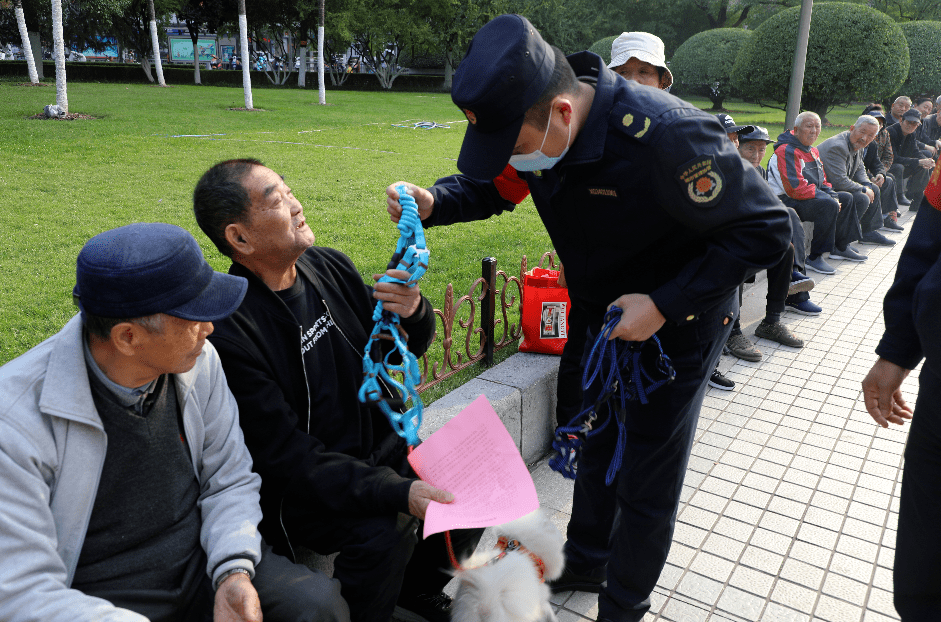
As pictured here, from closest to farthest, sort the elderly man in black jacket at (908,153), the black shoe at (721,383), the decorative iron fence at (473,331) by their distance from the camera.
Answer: the decorative iron fence at (473,331), the black shoe at (721,383), the elderly man in black jacket at (908,153)

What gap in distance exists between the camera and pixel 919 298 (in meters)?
1.95

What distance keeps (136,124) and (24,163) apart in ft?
18.7

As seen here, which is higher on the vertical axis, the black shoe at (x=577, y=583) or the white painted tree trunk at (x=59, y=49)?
the white painted tree trunk at (x=59, y=49)

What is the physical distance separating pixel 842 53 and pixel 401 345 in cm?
2119

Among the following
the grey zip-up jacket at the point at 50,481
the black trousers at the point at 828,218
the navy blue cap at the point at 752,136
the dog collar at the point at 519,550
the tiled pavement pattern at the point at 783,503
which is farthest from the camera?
the black trousers at the point at 828,218

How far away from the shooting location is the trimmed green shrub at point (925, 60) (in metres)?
22.0

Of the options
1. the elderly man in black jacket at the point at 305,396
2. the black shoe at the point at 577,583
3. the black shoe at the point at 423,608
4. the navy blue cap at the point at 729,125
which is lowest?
the black shoe at the point at 577,583

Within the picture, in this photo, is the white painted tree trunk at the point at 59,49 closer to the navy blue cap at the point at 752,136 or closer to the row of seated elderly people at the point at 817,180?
the row of seated elderly people at the point at 817,180

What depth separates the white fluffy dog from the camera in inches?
83.7

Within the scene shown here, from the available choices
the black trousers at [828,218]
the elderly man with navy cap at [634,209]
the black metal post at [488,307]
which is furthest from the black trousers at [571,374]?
the black trousers at [828,218]

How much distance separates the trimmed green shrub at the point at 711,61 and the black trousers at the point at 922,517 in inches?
1079

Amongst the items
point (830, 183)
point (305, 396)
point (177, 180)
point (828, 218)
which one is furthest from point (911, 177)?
point (305, 396)

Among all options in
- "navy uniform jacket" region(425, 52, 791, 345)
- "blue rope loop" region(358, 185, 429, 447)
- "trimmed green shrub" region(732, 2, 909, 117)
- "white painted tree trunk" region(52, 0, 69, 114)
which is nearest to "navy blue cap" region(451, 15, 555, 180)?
"navy uniform jacket" region(425, 52, 791, 345)

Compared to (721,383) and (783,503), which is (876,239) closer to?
(721,383)
